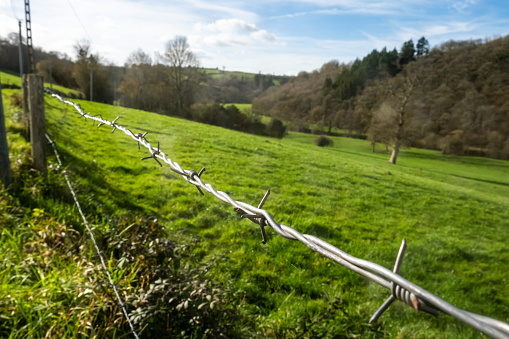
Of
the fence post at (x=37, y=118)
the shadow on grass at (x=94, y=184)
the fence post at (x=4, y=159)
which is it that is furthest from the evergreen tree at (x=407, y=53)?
the fence post at (x=4, y=159)

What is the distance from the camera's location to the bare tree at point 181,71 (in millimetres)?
4336

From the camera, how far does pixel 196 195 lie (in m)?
3.63

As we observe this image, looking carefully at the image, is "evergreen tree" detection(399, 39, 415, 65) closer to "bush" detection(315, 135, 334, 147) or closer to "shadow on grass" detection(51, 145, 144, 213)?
"bush" detection(315, 135, 334, 147)

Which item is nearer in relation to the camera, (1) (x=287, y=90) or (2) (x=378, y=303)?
(2) (x=378, y=303)

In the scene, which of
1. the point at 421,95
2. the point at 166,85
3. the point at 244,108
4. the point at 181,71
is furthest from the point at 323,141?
the point at 166,85

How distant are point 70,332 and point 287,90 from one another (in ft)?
14.7

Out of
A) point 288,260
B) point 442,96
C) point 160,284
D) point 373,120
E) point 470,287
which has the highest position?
point 442,96

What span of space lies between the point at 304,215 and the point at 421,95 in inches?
218

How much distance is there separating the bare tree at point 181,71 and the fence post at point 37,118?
186cm

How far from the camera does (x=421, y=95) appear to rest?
6.92 metres

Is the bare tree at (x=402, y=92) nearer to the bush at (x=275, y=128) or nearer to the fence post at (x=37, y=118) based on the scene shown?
the bush at (x=275, y=128)

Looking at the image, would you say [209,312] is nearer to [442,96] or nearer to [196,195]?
[196,195]

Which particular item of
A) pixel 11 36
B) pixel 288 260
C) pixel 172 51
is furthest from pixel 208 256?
pixel 11 36

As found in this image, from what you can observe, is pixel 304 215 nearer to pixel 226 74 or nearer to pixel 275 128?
pixel 275 128
